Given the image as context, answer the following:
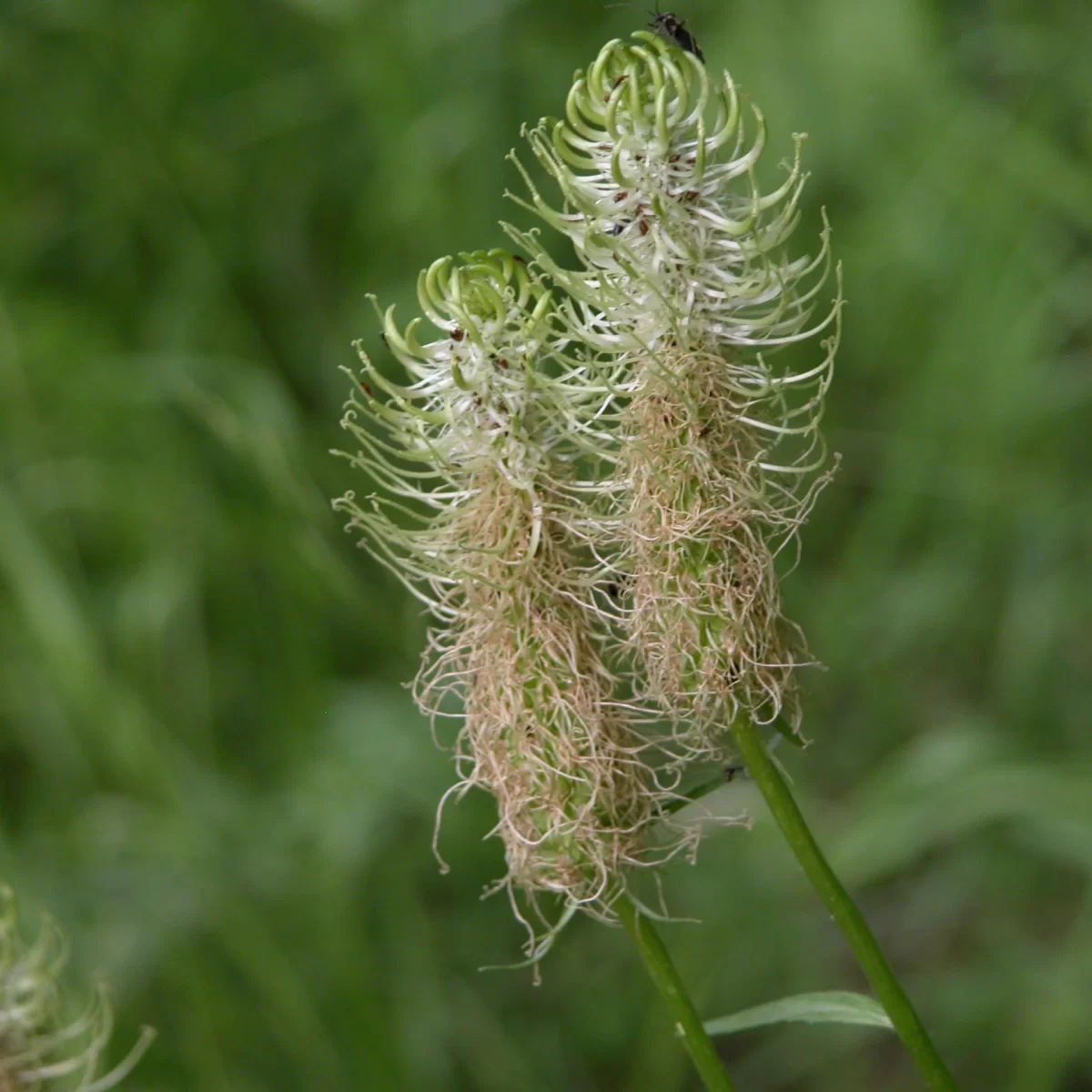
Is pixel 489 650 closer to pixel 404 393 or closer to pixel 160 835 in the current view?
pixel 404 393

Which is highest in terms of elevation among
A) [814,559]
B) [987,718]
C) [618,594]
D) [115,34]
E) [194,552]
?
[115,34]

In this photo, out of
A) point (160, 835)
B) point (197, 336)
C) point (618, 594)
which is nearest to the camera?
point (618, 594)

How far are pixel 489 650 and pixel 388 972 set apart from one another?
182cm

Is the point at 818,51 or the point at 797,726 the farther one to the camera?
the point at 818,51

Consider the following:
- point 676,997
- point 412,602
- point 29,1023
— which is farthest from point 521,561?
point 412,602

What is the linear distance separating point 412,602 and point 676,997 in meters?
1.95

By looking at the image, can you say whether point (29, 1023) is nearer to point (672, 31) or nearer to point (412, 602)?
point (672, 31)

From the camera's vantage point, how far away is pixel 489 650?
1419 millimetres

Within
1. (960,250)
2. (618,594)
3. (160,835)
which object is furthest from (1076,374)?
(160,835)

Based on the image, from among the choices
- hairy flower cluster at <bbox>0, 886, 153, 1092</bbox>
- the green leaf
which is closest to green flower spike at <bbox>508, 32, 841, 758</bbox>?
the green leaf

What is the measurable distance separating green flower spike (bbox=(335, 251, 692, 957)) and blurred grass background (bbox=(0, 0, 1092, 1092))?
113cm

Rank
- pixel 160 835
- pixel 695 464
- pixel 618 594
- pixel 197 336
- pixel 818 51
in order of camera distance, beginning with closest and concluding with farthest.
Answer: pixel 695 464 < pixel 618 594 < pixel 160 835 < pixel 818 51 < pixel 197 336

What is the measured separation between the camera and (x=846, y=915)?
4.14 ft

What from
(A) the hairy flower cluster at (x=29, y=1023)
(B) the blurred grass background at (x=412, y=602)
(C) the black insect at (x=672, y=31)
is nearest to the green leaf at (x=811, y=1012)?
(A) the hairy flower cluster at (x=29, y=1023)
